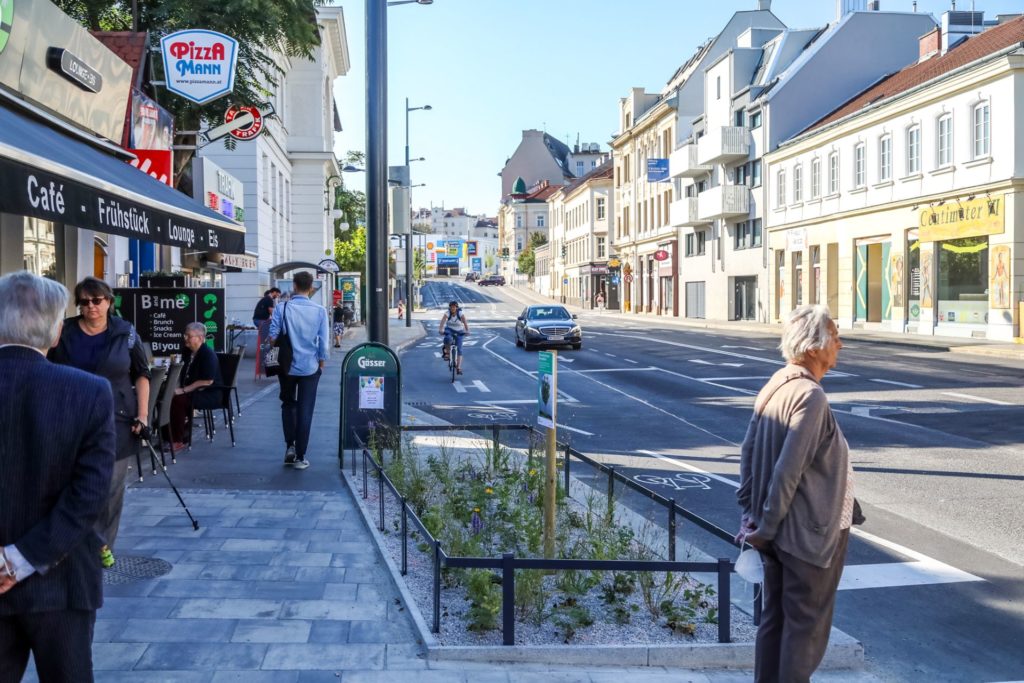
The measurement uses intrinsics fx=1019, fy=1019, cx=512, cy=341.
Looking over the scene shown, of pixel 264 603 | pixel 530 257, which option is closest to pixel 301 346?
pixel 264 603

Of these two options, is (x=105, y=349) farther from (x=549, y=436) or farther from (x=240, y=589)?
(x=549, y=436)

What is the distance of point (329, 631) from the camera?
203 inches

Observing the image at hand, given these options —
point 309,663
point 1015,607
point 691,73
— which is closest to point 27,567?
point 309,663

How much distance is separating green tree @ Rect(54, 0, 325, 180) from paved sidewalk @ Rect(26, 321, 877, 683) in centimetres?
949

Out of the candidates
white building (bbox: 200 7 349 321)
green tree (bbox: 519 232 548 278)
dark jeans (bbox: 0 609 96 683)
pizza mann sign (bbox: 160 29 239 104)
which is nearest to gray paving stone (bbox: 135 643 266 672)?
dark jeans (bbox: 0 609 96 683)

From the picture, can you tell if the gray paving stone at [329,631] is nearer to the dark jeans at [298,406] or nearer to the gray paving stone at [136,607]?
the gray paving stone at [136,607]

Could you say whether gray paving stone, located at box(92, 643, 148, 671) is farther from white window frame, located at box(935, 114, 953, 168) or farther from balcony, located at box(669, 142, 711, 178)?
balcony, located at box(669, 142, 711, 178)

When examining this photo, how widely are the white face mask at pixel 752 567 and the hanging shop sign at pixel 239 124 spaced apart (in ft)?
49.2

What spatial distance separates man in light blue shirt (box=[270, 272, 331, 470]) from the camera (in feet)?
32.1

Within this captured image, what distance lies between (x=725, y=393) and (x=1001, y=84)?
58.3 ft

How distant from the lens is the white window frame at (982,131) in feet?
99.4

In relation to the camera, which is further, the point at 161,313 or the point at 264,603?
the point at 161,313

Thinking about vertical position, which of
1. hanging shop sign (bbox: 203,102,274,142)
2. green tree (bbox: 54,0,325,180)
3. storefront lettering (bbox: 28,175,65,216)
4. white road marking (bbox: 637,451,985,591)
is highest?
green tree (bbox: 54,0,325,180)

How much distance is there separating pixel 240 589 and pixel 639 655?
2364 millimetres
